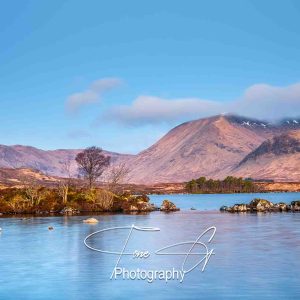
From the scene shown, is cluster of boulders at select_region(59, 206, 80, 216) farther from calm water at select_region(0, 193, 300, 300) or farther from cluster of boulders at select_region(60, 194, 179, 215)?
calm water at select_region(0, 193, 300, 300)

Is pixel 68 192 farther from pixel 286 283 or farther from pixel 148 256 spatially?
pixel 286 283

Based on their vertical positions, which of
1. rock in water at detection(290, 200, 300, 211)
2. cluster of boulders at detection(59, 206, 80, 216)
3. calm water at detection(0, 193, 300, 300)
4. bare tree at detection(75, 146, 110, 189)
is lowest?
calm water at detection(0, 193, 300, 300)

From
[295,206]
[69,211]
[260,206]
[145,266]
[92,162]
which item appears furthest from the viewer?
[92,162]

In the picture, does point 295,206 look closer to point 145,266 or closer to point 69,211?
point 69,211

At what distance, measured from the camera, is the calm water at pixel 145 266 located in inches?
1261

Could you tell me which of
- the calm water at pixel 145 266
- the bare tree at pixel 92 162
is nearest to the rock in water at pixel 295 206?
the calm water at pixel 145 266

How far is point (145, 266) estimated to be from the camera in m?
41.0

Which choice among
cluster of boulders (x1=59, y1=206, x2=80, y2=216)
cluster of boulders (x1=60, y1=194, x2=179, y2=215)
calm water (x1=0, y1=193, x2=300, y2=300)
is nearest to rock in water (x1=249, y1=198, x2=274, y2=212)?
cluster of boulders (x1=60, y1=194, x2=179, y2=215)

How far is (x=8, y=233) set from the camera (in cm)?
6750

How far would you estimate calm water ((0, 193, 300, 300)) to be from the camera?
32031 millimetres

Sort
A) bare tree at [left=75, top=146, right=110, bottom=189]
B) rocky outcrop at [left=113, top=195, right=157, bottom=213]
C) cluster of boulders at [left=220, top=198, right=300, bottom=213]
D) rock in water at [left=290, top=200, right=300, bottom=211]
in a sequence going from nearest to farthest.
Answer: cluster of boulders at [left=220, top=198, right=300, bottom=213], rock in water at [left=290, top=200, right=300, bottom=211], rocky outcrop at [left=113, top=195, right=157, bottom=213], bare tree at [left=75, top=146, right=110, bottom=189]

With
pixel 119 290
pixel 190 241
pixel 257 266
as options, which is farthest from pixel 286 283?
pixel 190 241

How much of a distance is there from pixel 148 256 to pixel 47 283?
41.2 feet

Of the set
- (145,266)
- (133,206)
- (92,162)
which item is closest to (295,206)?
→ (133,206)
